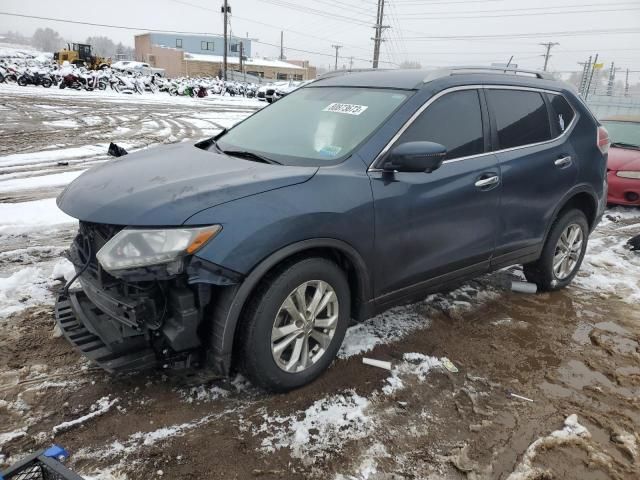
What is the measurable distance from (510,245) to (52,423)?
3401mm

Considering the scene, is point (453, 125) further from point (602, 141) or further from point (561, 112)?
point (602, 141)

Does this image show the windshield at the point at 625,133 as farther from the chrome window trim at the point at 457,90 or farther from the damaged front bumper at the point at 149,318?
the damaged front bumper at the point at 149,318

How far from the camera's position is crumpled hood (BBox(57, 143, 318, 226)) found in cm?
245

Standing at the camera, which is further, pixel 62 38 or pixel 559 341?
pixel 62 38

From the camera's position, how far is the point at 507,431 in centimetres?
275

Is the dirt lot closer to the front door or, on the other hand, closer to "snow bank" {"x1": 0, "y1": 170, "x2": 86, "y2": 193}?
the front door

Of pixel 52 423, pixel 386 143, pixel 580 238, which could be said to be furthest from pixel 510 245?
pixel 52 423

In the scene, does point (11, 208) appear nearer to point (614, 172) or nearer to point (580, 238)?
point (580, 238)

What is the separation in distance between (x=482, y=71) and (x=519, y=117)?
0.50 meters

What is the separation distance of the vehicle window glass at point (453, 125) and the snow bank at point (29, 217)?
3791 mm

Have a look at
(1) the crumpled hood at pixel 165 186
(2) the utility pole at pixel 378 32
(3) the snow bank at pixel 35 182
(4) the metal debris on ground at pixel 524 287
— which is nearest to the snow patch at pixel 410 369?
(1) the crumpled hood at pixel 165 186

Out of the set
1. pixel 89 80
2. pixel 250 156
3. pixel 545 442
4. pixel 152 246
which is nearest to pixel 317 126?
Answer: pixel 250 156

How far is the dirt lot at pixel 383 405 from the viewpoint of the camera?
245cm

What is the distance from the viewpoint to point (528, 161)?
3.97 m
